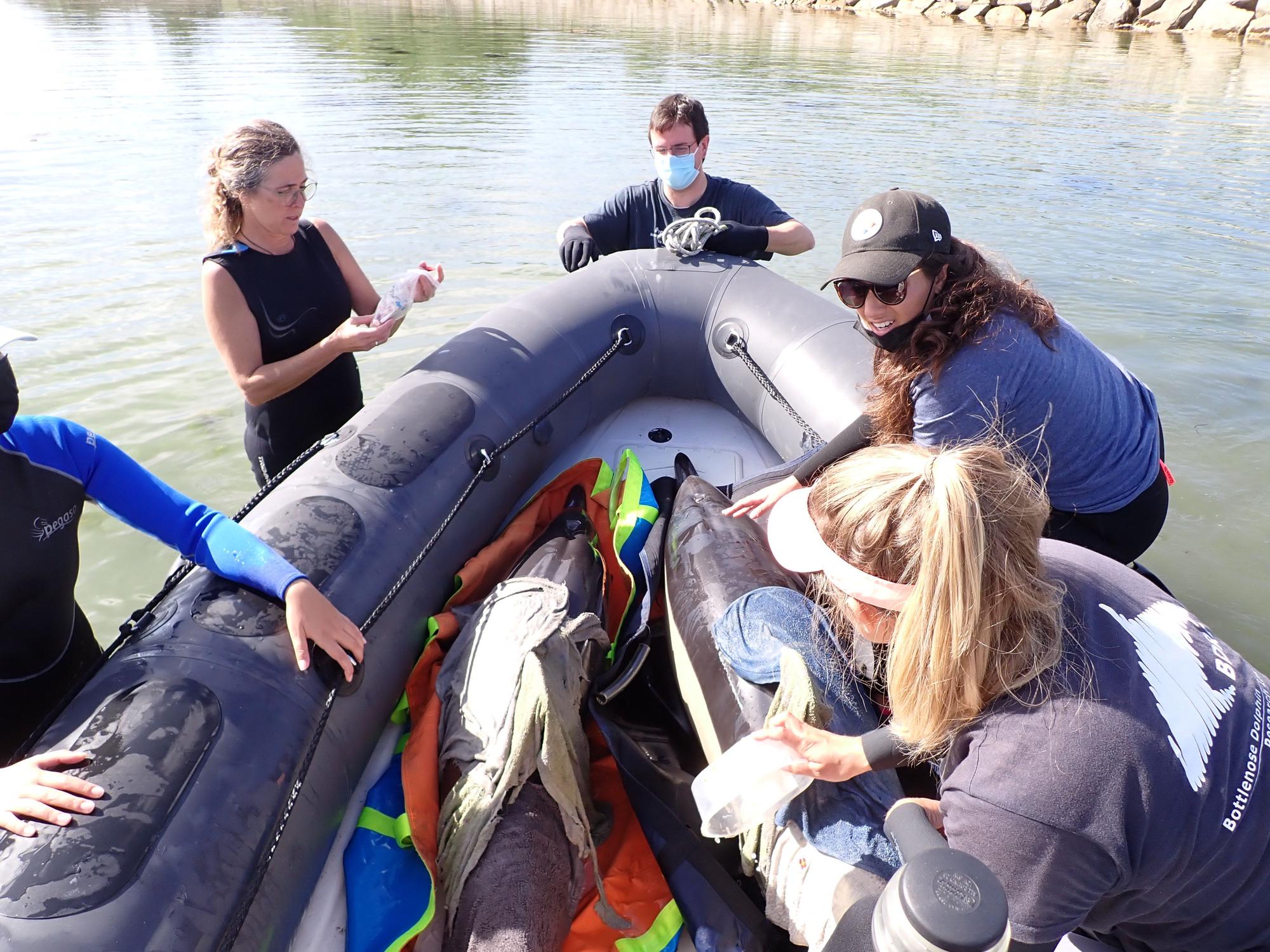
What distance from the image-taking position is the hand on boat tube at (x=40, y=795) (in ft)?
4.38

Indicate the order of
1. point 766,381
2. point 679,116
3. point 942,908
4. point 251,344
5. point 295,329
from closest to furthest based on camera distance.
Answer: point 942,908 < point 251,344 < point 295,329 < point 766,381 < point 679,116

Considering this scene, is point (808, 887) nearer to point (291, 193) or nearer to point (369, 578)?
point (369, 578)

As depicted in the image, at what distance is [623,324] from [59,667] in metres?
2.11

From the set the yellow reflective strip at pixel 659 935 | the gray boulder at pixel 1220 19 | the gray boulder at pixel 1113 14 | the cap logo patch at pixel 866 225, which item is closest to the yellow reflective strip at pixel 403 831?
the yellow reflective strip at pixel 659 935

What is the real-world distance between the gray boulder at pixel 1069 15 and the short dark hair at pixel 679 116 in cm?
2118

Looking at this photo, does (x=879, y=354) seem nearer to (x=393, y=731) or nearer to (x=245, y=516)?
(x=393, y=731)

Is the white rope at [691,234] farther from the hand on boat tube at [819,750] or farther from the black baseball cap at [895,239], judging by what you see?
the hand on boat tube at [819,750]

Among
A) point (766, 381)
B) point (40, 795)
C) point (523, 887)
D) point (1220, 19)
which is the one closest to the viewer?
point (40, 795)

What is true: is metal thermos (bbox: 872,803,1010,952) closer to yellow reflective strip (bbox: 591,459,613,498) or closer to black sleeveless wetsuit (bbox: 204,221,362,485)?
yellow reflective strip (bbox: 591,459,613,498)

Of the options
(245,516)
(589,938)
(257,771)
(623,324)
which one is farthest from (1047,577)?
(623,324)

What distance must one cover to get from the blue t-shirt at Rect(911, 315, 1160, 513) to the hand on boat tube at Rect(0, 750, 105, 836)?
1713mm

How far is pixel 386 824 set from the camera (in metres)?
1.85

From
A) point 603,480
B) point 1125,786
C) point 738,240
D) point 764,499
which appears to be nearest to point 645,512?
point 603,480

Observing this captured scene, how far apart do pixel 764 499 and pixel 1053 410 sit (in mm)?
780
